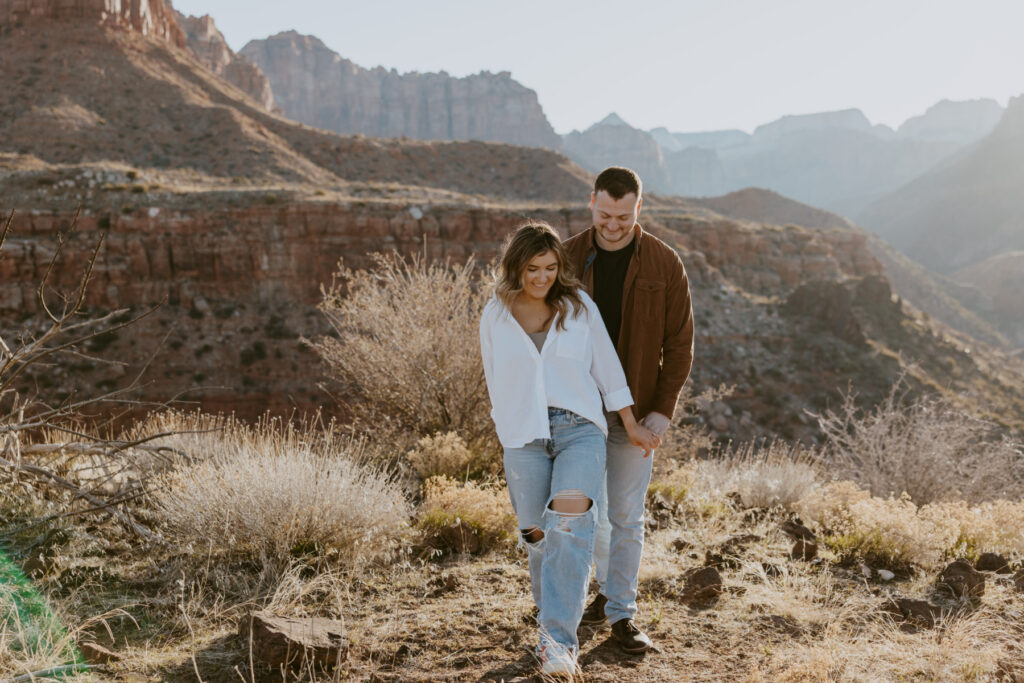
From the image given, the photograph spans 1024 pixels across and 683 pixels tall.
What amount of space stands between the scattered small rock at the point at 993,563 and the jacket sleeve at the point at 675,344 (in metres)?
2.84

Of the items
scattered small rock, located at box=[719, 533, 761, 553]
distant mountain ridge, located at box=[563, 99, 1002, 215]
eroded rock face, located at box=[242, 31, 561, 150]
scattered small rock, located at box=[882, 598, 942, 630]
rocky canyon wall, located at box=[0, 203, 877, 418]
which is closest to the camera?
scattered small rock, located at box=[882, 598, 942, 630]

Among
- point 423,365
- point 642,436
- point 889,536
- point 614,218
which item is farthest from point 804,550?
point 423,365

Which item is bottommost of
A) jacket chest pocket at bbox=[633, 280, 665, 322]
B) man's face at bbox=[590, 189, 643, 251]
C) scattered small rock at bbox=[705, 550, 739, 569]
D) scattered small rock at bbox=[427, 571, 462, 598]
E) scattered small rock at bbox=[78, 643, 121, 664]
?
scattered small rock at bbox=[705, 550, 739, 569]

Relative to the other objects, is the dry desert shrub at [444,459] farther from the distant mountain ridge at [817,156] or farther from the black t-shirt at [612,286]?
the distant mountain ridge at [817,156]

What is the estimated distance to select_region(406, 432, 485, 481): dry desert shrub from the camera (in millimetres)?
5176

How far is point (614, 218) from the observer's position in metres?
2.79

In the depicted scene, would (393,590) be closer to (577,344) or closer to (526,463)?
(526,463)

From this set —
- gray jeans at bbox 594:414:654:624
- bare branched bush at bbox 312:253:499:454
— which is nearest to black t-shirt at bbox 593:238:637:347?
gray jeans at bbox 594:414:654:624

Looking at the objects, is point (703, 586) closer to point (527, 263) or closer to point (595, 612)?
point (595, 612)

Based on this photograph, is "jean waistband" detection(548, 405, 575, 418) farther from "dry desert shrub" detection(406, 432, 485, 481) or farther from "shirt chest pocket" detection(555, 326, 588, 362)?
"dry desert shrub" detection(406, 432, 485, 481)

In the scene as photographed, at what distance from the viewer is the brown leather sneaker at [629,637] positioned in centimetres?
281

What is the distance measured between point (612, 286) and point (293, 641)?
78.4 inches

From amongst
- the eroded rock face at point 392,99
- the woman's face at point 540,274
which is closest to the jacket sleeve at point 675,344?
the woman's face at point 540,274

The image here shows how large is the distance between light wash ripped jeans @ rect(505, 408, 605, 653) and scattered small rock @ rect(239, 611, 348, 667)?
0.87 meters
